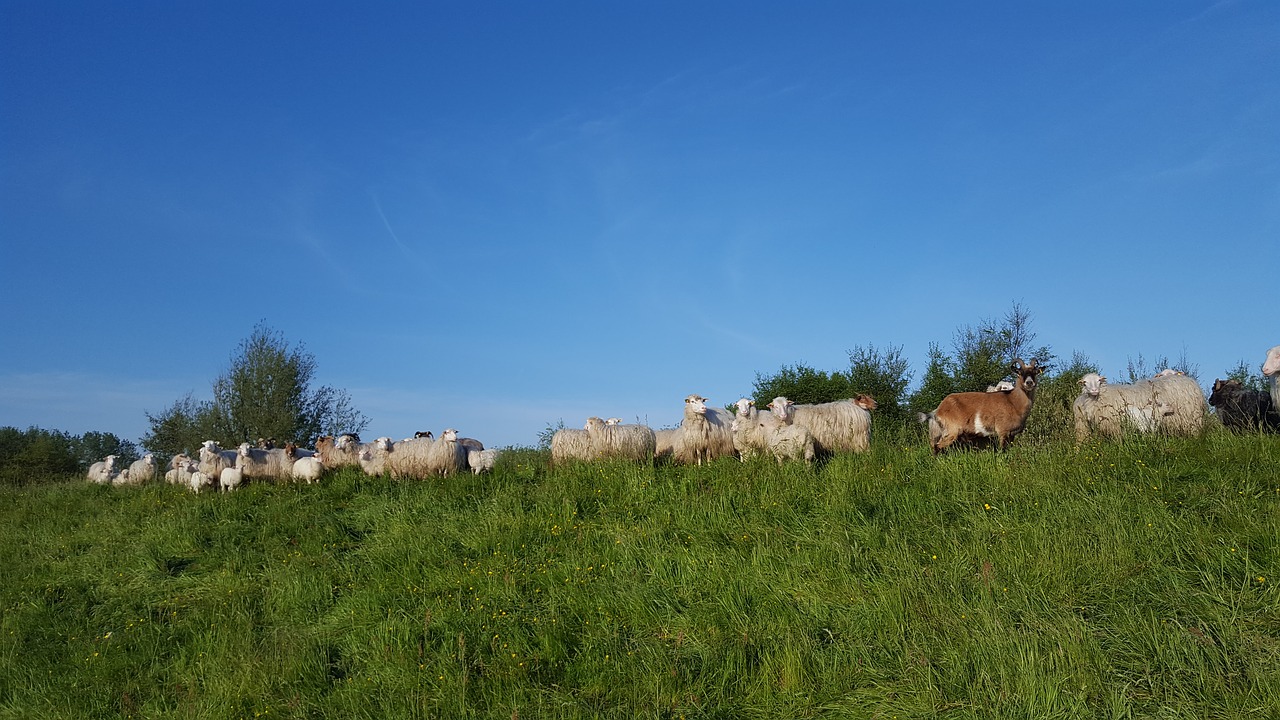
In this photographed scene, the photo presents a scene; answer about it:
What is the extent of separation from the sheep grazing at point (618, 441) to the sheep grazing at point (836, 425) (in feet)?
11.8

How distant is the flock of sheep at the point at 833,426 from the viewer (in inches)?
602

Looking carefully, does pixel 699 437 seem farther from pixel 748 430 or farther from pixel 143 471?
pixel 143 471

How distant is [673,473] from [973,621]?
7.05 m

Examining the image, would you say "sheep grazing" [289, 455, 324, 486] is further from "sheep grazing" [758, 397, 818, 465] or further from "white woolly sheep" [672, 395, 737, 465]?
"sheep grazing" [758, 397, 818, 465]

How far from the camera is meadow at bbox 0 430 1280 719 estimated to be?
6.91m

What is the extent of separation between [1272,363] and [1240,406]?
9.84 ft

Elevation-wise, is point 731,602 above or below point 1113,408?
below

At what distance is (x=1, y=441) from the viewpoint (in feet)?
159

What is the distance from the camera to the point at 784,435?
15.0m

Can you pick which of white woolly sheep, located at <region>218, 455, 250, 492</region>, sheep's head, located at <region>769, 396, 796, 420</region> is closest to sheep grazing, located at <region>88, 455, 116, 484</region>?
white woolly sheep, located at <region>218, 455, 250, 492</region>

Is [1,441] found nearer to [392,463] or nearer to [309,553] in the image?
[392,463]

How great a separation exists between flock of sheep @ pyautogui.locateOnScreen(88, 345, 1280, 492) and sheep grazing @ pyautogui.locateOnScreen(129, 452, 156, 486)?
19.6 feet

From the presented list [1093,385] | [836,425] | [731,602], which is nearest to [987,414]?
[1093,385]

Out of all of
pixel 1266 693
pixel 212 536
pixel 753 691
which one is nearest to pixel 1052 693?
pixel 1266 693
